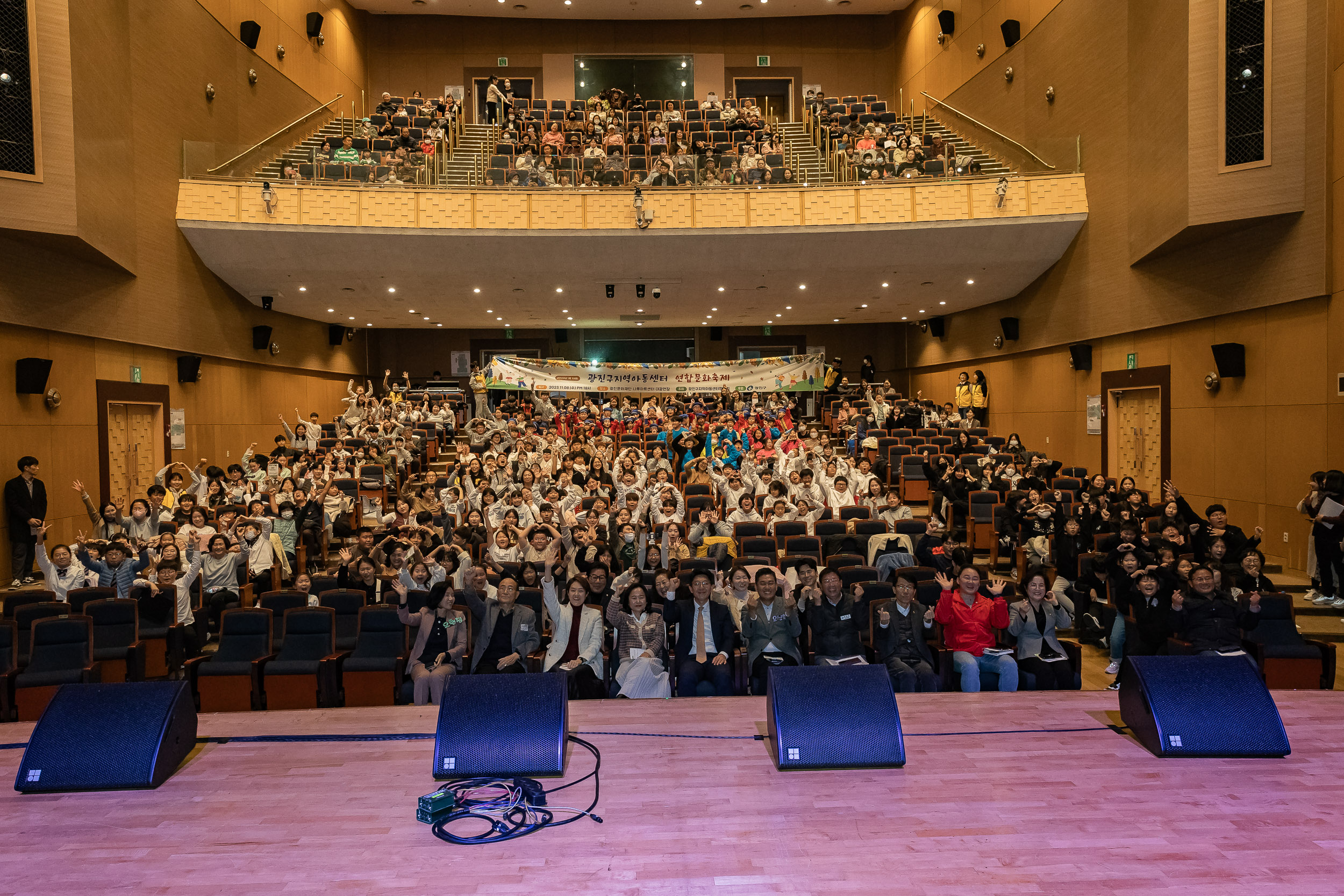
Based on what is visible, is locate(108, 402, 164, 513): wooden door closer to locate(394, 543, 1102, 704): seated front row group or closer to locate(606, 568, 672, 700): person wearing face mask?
Result: locate(394, 543, 1102, 704): seated front row group

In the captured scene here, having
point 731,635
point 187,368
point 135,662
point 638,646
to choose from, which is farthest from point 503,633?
point 187,368

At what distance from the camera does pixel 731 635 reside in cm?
509

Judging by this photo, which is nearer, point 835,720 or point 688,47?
point 835,720

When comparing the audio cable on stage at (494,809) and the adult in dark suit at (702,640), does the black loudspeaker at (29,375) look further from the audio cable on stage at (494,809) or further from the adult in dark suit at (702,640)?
the audio cable on stage at (494,809)

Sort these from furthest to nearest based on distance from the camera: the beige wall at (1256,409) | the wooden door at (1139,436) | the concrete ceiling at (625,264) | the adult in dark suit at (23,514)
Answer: the concrete ceiling at (625,264) → the wooden door at (1139,436) → the adult in dark suit at (23,514) → the beige wall at (1256,409)

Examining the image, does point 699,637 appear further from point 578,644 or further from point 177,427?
point 177,427

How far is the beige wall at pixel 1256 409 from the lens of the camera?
7.73 metres

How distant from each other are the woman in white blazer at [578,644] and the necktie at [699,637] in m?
0.62

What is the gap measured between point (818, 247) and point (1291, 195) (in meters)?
5.33

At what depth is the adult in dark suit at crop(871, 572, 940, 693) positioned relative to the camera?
4945 millimetres

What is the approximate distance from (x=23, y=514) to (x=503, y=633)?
6177 millimetres

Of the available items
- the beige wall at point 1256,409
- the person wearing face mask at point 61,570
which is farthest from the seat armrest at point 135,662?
the beige wall at point 1256,409

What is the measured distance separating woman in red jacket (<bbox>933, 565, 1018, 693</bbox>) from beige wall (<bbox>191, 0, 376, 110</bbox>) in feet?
42.5

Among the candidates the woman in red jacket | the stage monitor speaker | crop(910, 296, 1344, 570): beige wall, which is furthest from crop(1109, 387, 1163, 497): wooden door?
the stage monitor speaker
